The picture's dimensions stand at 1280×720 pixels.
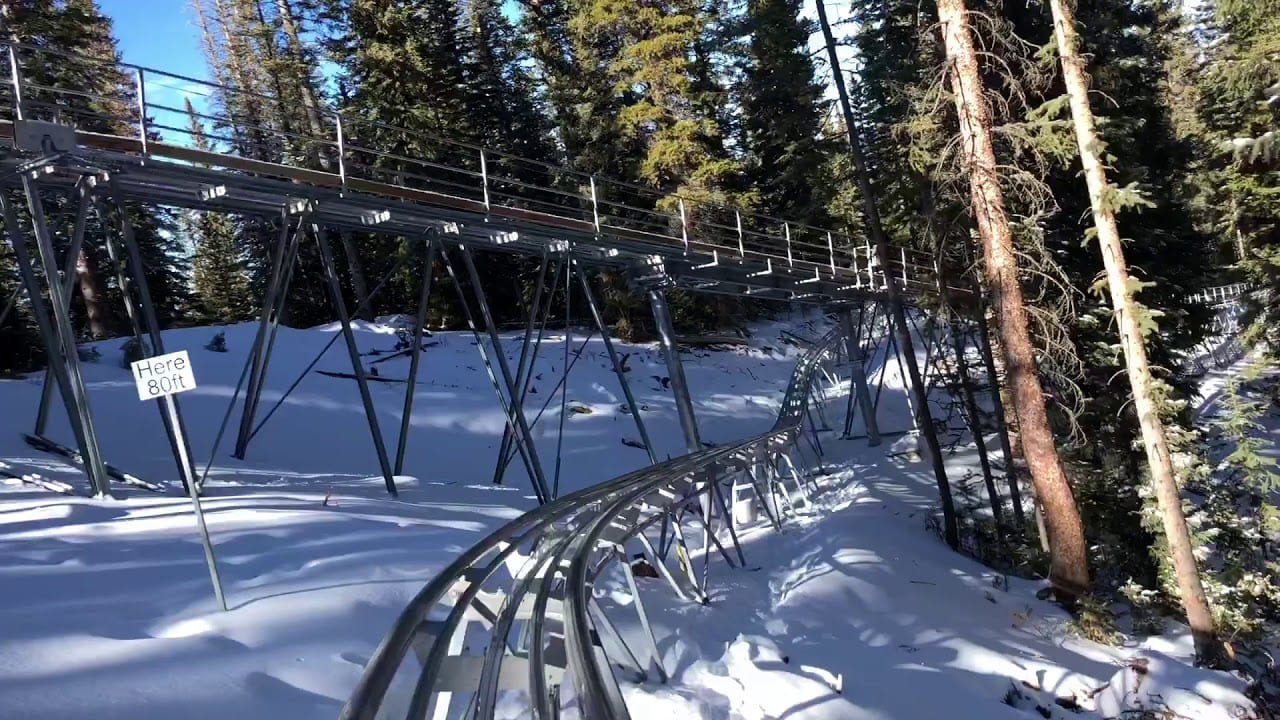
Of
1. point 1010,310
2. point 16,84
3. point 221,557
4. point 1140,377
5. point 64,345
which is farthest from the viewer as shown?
point 1010,310

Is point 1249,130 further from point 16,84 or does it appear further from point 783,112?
point 16,84

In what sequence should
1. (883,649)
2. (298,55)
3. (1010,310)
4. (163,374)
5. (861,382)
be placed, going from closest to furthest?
1. (163,374)
2. (883,649)
3. (1010,310)
4. (861,382)
5. (298,55)

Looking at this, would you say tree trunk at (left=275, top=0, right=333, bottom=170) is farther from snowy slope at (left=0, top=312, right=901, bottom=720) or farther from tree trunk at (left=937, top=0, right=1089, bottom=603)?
tree trunk at (left=937, top=0, right=1089, bottom=603)

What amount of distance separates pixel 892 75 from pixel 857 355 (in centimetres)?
925

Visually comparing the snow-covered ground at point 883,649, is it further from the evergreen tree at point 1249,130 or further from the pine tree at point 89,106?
the pine tree at point 89,106

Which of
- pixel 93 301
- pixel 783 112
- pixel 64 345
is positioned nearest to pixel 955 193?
pixel 64 345

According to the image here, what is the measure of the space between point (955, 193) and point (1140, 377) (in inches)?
153

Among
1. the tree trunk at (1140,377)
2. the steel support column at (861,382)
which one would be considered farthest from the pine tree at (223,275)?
the tree trunk at (1140,377)

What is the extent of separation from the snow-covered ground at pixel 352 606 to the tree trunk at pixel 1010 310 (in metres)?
1.04

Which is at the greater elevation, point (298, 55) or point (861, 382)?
point (298, 55)

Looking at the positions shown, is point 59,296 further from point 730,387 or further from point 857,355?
point 730,387

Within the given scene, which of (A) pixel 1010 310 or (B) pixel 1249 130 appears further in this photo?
(B) pixel 1249 130

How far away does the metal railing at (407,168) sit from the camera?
32.2 ft

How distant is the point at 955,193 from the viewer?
12539 millimetres
